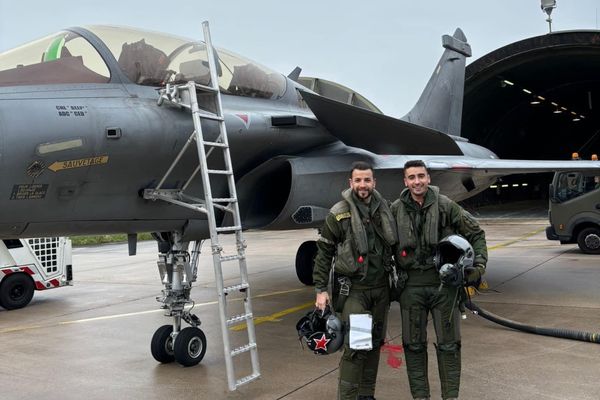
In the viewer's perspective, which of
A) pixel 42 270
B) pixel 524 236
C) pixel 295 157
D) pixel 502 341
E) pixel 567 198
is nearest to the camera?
pixel 502 341

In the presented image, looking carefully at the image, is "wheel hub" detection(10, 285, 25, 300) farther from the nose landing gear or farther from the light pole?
the light pole

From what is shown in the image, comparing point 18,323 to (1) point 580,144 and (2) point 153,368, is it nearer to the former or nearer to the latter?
(2) point 153,368

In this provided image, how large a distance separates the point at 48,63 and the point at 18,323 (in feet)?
15.5

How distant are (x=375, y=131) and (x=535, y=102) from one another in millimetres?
29536

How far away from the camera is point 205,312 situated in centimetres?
766

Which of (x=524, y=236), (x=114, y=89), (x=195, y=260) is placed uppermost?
(x=114, y=89)

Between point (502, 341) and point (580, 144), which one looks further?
point (580, 144)

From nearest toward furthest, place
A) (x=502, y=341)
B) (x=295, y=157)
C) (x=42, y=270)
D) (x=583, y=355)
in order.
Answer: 1. (x=583, y=355)
2. (x=502, y=341)
3. (x=295, y=157)
4. (x=42, y=270)

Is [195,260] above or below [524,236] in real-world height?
above

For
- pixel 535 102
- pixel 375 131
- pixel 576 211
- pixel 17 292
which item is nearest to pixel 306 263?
pixel 375 131

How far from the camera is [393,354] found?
5.22m

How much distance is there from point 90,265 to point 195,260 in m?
10.9

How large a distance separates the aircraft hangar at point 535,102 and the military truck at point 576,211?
9.58 meters

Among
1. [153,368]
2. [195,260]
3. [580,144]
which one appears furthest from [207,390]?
[580,144]
